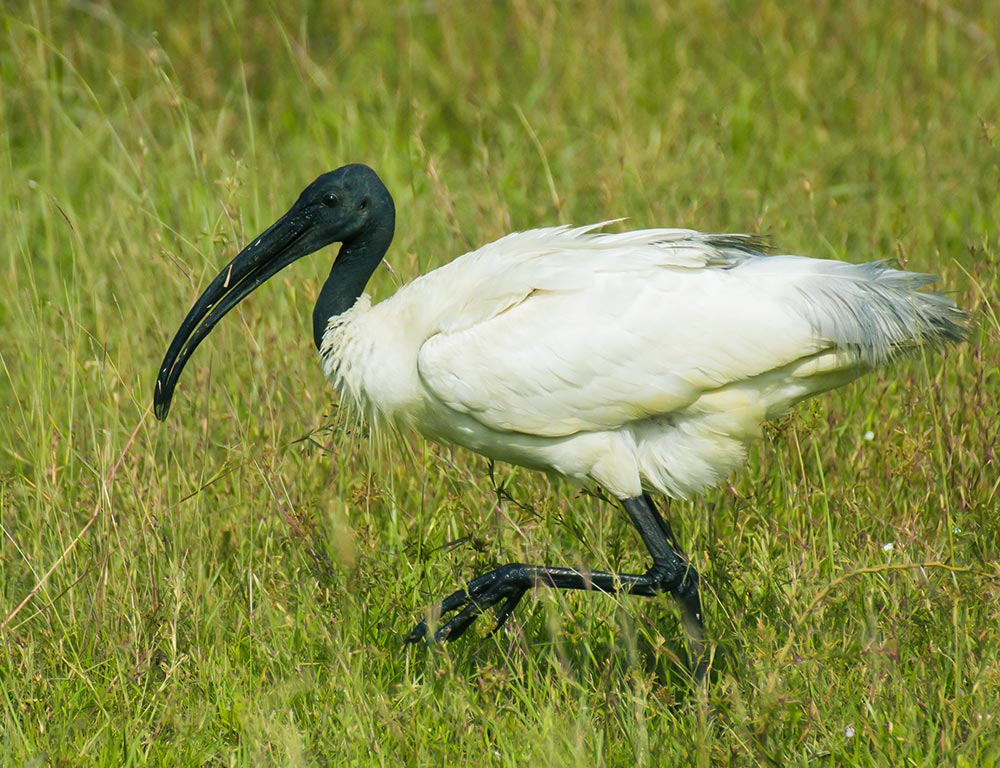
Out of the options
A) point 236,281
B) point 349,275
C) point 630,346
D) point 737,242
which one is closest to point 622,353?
point 630,346

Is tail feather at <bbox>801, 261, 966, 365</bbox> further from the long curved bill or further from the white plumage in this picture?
the long curved bill

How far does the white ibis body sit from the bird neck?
11 cm

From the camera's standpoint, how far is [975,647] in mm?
3309

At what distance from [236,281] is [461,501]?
926 mm

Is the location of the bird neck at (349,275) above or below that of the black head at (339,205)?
below

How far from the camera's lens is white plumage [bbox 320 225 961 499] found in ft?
11.6

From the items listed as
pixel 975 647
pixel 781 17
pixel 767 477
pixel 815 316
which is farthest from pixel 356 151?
pixel 975 647

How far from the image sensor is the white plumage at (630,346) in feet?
11.6

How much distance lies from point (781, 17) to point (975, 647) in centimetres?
518

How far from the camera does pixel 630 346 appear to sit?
3.55 metres

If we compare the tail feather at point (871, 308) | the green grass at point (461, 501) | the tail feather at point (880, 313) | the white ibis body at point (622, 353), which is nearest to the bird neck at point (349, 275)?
the white ibis body at point (622, 353)

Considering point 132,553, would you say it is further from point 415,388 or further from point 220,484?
point 415,388

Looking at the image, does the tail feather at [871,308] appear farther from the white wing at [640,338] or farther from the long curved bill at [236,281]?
the long curved bill at [236,281]

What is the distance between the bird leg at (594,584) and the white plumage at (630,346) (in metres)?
0.13
